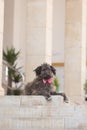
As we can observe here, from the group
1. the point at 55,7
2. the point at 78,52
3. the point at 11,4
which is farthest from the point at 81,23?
the point at 55,7

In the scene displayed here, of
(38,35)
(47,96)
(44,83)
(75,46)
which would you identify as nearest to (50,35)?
(38,35)

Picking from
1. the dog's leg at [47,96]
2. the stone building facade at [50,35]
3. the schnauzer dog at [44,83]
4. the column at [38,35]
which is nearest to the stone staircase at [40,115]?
the dog's leg at [47,96]

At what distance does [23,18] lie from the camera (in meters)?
27.0

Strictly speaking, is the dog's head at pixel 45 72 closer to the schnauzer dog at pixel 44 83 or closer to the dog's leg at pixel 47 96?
the schnauzer dog at pixel 44 83

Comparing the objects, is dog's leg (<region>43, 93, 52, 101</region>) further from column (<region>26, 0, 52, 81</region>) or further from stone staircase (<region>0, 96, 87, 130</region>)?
column (<region>26, 0, 52, 81</region>)

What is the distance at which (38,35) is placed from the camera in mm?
17547

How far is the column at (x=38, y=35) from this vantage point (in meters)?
17.5

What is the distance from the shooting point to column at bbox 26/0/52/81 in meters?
17.5

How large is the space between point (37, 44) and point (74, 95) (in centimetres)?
477

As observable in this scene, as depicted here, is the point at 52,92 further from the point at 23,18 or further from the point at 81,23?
the point at 23,18

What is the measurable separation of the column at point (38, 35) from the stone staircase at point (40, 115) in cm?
653

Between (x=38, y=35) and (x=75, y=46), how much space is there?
4.38 meters

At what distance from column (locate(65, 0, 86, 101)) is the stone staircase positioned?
1043cm

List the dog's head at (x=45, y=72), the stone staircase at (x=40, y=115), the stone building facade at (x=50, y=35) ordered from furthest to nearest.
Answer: the stone building facade at (x=50, y=35), the dog's head at (x=45, y=72), the stone staircase at (x=40, y=115)
